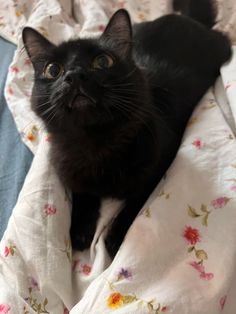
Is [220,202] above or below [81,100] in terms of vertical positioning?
below

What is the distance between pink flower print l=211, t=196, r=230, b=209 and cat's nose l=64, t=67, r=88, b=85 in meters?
0.40

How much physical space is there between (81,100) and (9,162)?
1.48 feet

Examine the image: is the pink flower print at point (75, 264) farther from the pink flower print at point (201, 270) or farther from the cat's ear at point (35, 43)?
the cat's ear at point (35, 43)

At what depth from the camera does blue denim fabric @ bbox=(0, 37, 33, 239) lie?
1081 millimetres

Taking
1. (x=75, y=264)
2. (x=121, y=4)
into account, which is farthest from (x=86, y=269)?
(x=121, y=4)

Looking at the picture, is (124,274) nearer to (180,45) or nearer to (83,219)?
(83,219)

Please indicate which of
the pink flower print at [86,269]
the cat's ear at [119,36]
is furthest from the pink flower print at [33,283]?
the cat's ear at [119,36]

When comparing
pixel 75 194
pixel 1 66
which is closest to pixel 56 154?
pixel 75 194

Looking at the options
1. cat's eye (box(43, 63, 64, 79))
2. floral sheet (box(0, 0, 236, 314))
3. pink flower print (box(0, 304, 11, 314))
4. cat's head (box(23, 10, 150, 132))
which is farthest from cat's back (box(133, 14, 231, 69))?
pink flower print (box(0, 304, 11, 314))

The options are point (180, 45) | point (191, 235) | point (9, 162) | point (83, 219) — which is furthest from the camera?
point (180, 45)

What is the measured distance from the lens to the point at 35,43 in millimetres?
1024

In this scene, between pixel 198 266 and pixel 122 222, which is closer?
pixel 198 266

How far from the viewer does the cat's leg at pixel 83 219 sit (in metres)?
0.96

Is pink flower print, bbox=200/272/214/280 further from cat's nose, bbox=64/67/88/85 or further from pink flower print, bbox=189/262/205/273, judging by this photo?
cat's nose, bbox=64/67/88/85
